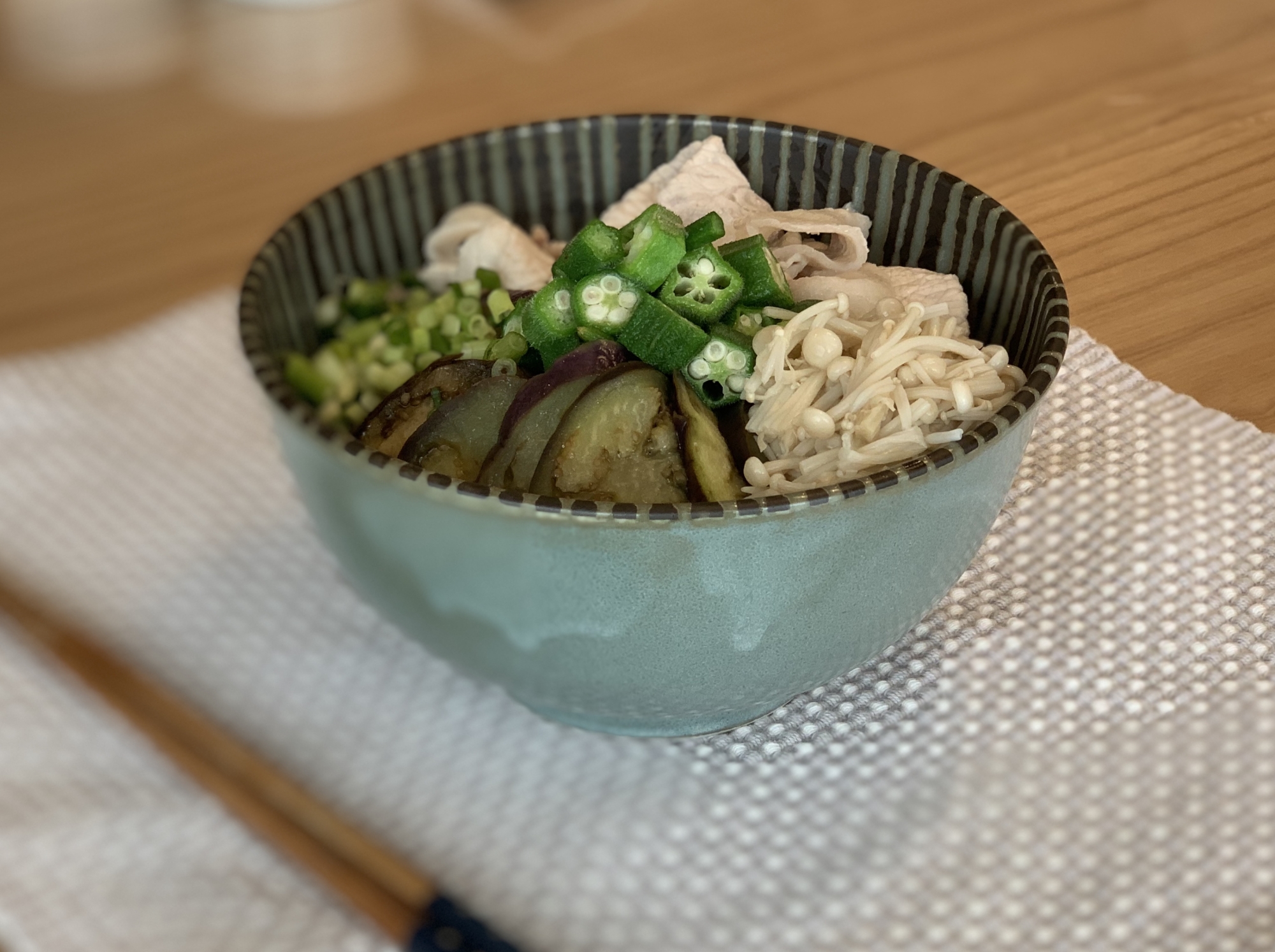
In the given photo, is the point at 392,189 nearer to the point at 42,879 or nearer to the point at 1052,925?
the point at 42,879

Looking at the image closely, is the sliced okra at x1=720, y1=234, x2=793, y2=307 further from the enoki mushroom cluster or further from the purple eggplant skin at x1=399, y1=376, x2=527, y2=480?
the purple eggplant skin at x1=399, y1=376, x2=527, y2=480

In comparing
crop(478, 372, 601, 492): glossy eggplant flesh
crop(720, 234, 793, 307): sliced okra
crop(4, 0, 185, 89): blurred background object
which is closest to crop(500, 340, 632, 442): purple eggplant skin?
crop(478, 372, 601, 492): glossy eggplant flesh

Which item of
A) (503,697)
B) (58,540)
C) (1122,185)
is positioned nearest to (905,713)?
(503,697)

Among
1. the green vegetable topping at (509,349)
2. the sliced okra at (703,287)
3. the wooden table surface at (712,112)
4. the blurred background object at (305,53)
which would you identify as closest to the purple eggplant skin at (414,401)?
the green vegetable topping at (509,349)

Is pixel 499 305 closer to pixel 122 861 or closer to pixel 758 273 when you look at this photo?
pixel 758 273

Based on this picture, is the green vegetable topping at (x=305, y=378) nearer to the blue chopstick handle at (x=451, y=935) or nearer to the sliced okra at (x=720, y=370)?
the sliced okra at (x=720, y=370)

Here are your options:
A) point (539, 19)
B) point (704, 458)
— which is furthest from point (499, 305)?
point (539, 19)
